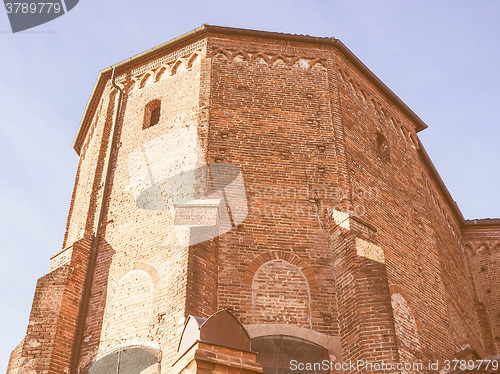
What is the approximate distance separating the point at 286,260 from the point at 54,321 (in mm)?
3880

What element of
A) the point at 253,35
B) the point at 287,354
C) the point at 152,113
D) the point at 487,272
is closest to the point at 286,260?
the point at 287,354

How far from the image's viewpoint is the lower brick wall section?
884cm

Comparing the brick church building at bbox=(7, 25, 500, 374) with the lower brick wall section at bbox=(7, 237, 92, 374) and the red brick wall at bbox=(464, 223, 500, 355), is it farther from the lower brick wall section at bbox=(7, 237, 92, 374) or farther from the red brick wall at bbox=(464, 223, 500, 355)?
the red brick wall at bbox=(464, 223, 500, 355)

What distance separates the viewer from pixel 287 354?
872 cm

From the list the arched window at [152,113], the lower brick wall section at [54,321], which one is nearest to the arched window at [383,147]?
the arched window at [152,113]

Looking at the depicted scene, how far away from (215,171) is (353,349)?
12.8ft

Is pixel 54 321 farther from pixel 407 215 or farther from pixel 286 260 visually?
pixel 407 215

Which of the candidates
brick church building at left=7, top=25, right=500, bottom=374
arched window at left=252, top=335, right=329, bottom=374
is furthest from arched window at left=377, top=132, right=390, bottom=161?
arched window at left=252, top=335, right=329, bottom=374

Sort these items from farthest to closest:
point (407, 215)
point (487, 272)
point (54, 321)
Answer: point (487, 272) < point (407, 215) < point (54, 321)

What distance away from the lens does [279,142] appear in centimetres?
1105

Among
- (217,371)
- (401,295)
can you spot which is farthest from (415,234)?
(217,371)

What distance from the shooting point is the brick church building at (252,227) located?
8734mm

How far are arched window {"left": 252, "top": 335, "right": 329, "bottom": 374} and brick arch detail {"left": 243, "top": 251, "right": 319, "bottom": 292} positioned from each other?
36.7 inches

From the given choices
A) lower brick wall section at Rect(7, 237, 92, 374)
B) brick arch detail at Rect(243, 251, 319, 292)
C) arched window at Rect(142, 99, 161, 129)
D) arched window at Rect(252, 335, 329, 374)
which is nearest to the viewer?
arched window at Rect(252, 335, 329, 374)
